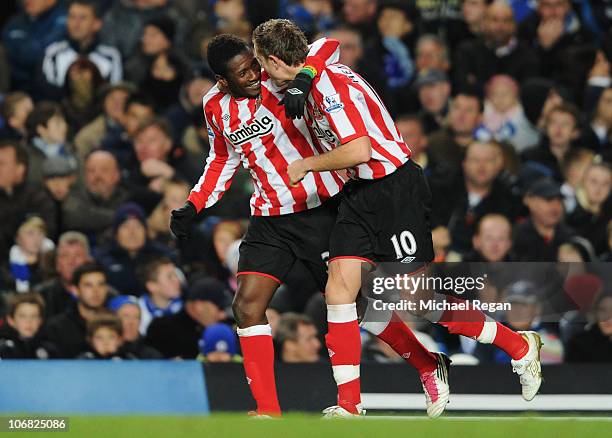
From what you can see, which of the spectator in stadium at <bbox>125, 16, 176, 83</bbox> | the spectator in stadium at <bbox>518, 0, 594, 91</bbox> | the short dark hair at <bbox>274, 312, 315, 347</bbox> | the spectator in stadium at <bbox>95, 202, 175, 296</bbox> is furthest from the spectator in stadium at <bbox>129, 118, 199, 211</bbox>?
the spectator in stadium at <bbox>518, 0, 594, 91</bbox>

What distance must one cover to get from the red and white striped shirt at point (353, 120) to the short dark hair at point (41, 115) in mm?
4315

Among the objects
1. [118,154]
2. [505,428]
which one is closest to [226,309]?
[118,154]

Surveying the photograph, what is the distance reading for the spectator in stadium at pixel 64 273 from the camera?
9266 mm

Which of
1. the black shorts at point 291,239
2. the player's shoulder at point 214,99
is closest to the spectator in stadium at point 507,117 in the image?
the black shorts at point 291,239

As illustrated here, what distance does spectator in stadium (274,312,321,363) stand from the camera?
8.73 m

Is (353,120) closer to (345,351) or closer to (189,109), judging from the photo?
(345,351)

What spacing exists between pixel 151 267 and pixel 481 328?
3410mm

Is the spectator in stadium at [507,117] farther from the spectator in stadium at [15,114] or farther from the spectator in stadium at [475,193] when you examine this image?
the spectator in stadium at [15,114]

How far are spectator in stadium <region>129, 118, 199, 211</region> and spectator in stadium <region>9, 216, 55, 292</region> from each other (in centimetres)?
81

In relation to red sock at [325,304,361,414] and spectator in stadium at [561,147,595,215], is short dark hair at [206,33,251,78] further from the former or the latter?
spectator in stadium at [561,147,595,215]

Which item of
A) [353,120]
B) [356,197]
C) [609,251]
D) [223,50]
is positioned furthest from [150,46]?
[353,120]

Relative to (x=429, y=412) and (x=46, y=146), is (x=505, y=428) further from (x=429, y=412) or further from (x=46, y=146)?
(x=46, y=146)

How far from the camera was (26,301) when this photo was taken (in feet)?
29.8

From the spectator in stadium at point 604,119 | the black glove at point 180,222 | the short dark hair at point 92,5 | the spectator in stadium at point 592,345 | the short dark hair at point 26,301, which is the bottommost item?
the spectator in stadium at point 592,345
